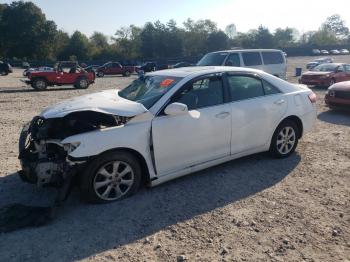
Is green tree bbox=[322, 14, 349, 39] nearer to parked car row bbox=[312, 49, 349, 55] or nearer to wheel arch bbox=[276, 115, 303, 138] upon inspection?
parked car row bbox=[312, 49, 349, 55]

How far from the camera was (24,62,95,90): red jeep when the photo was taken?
18.9 m

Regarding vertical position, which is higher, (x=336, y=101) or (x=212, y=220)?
(x=336, y=101)

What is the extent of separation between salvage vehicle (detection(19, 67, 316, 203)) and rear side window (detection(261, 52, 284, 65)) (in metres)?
9.57

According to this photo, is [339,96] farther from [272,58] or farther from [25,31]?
[25,31]

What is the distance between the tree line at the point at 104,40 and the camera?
6109cm

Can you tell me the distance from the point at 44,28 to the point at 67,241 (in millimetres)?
66075

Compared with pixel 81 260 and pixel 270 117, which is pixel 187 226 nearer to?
pixel 81 260

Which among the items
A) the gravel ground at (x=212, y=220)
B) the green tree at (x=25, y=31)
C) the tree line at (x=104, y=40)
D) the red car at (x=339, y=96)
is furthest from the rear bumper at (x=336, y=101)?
the green tree at (x=25, y=31)

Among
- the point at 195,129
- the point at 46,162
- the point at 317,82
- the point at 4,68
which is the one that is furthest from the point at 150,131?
the point at 4,68

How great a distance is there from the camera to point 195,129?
14.8ft

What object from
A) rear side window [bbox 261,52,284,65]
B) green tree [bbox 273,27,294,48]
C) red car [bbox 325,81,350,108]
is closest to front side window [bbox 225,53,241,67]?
rear side window [bbox 261,52,284,65]

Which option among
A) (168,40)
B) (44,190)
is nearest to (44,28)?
(168,40)

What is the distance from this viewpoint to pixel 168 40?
7275 cm

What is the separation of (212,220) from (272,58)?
12252mm
